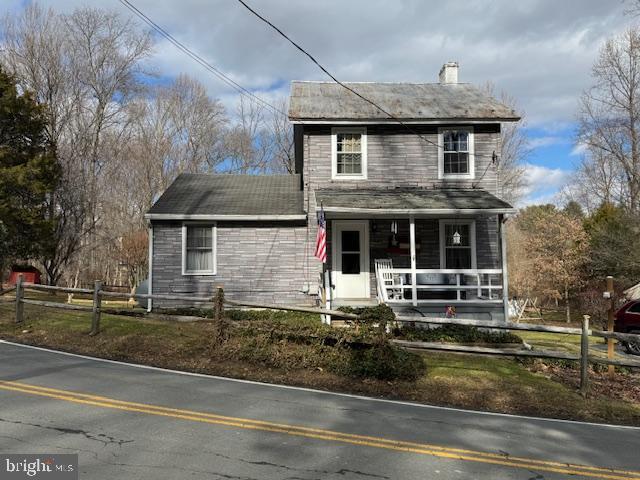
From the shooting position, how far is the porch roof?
14.0 metres

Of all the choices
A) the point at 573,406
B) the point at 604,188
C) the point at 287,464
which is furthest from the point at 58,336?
the point at 604,188

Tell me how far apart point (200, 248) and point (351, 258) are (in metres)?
5.04

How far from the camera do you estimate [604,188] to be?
36.8 meters

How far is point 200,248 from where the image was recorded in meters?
16.5

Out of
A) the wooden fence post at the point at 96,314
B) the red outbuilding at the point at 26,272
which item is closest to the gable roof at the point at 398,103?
the wooden fence post at the point at 96,314

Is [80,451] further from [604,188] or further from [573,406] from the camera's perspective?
Answer: [604,188]

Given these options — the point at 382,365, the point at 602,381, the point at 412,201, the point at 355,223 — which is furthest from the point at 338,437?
the point at 355,223

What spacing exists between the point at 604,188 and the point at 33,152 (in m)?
37.5

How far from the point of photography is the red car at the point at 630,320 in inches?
625

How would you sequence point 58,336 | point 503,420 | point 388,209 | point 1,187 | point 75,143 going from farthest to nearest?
point 75,143
point 1,187
point 388,209
point 58,336
point 503,420

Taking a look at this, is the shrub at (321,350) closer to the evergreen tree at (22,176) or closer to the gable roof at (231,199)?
the gable roof at (231,199)

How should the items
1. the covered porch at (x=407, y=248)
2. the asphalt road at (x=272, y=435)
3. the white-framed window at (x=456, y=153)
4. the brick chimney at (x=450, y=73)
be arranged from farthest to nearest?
the brick chimney at (x=450, y=73), the white-framed window at (x=456, y=153), the covered porch at (x=407, y=248), the asphalt road at (x=272, y=435)

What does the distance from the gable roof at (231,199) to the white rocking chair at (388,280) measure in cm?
304

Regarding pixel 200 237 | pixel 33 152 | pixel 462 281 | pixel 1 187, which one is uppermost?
pixel 33 152
